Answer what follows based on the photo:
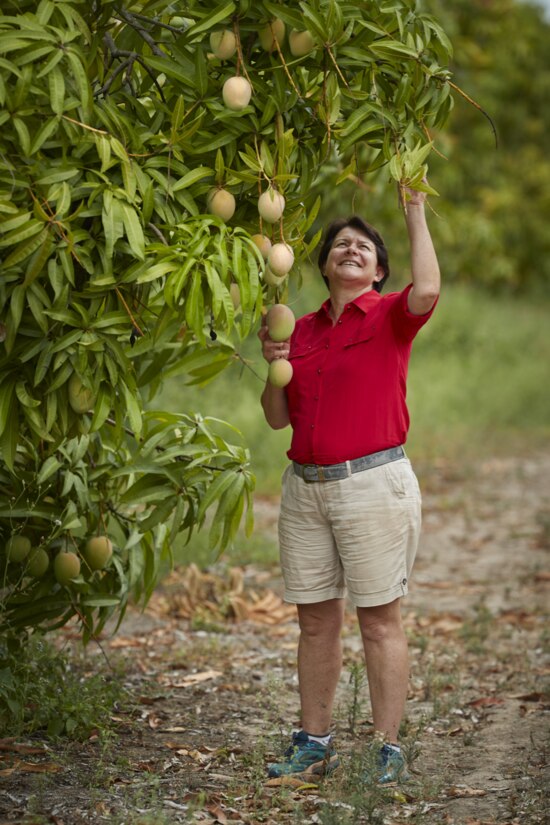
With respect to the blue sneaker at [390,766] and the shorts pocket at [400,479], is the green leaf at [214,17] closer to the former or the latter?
the shorts pocket at [400,479]

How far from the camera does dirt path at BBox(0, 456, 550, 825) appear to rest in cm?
313

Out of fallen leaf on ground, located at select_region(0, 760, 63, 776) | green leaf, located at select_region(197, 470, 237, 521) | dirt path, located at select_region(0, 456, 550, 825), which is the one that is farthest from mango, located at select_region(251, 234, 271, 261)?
fallen leaf on ground, located at select_region(0, 760, 63, 776)

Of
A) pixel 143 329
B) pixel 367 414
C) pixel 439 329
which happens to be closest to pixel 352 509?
pixel 367 414

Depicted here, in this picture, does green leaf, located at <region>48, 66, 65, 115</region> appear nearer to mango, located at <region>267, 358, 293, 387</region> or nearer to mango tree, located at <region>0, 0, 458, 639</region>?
mango tree, located at <region>0, 0, 458, 639</region>

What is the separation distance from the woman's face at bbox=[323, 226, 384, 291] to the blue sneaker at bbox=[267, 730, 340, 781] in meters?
1.50

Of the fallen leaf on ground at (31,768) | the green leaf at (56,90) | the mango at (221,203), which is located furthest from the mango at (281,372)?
the fallen leaf on ground at (31,768)

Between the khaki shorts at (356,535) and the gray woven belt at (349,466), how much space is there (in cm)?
A: 2

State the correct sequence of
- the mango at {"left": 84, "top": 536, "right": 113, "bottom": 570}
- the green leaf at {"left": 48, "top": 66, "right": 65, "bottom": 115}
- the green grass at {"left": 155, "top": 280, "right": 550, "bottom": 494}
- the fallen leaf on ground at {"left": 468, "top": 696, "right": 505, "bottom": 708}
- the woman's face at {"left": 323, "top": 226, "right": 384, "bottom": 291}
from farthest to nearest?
the green grass at {"left": 155, "top": 280, "right": 550, "bottom": 494} < the fallen leaf on ground at {"left": 468, "top": 696, "right": 505, "bottom": 708} < the mango at {"left": 84, "top": 536, "right": 113, "bottom": 570} < the woman's face at {"left": 323, "top": 226, "right": 384, "bottom": 291} < the green leaf at {"left": 48, "top": 66, "right": 65, "bottom": 115}

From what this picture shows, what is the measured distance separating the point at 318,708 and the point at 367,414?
986mm

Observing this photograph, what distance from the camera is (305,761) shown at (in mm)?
3465

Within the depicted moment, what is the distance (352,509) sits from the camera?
132 inches

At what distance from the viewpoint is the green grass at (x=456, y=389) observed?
9.30m

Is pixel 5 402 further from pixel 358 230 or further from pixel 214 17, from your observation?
pixel 358 230

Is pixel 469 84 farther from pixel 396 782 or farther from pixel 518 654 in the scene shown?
pixel 396 782
